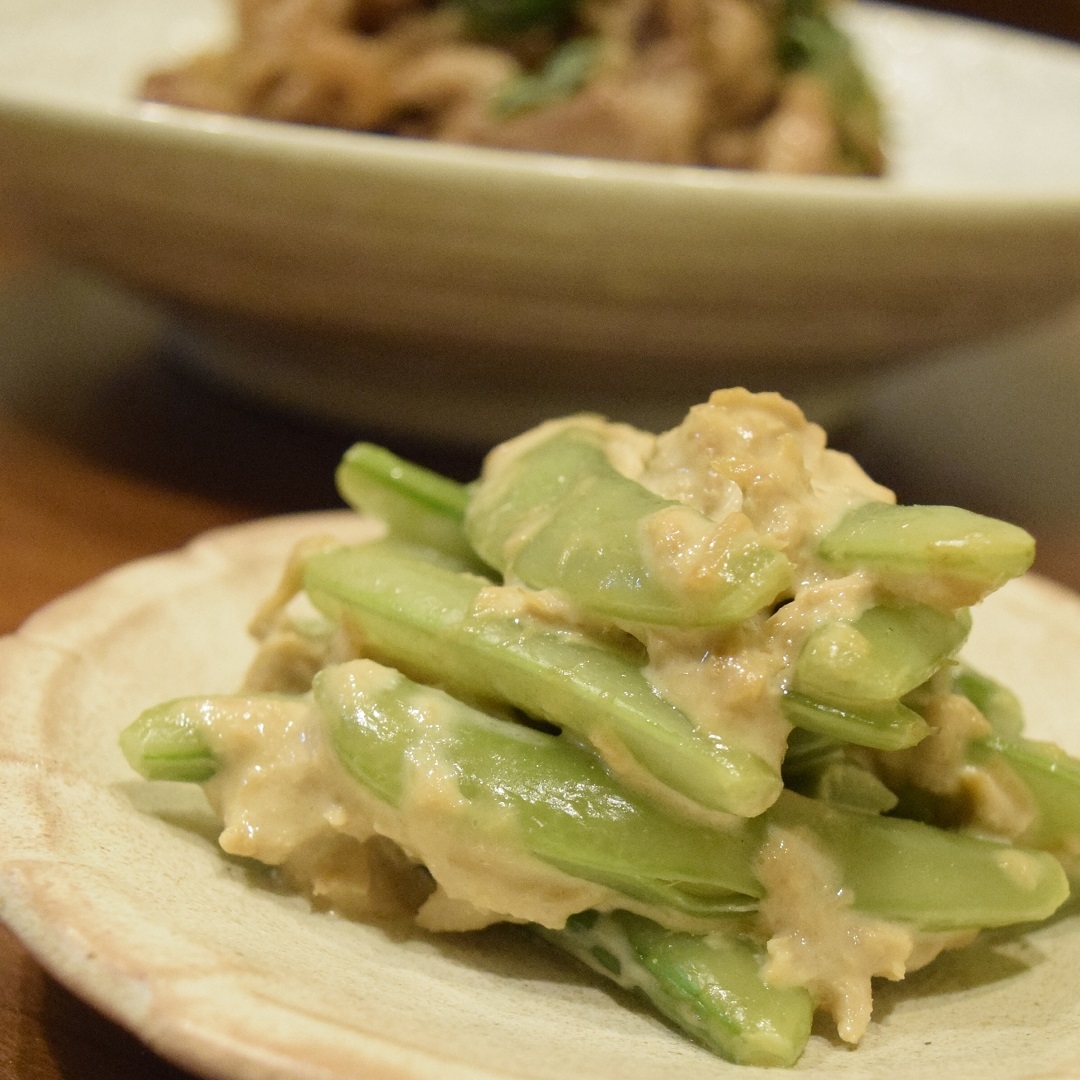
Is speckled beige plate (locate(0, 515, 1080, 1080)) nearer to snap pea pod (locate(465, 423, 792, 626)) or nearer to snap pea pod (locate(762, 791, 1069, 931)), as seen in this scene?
snap pea pod (locate(762, 791, 1069, 931))

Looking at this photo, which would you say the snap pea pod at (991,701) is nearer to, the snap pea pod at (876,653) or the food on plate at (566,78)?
the snap pea pod at (876,653)

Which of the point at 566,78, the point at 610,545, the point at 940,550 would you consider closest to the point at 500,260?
the point at 566,78

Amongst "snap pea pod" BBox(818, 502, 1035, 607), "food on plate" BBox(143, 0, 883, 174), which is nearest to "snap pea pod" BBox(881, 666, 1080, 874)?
"snap pea pod" BBox(818, 502, 1035, 607)

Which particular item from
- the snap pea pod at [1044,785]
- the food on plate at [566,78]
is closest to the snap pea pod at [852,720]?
the snap pea pod at [1044,785]

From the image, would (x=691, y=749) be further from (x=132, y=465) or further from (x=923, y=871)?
(x=132, y=465)

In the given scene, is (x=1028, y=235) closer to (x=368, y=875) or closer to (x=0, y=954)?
(x=368, y=875)

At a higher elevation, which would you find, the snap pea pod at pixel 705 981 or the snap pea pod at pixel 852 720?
the snap pea pod at pixel 852 720

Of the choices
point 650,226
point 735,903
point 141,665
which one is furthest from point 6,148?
point 735,903
